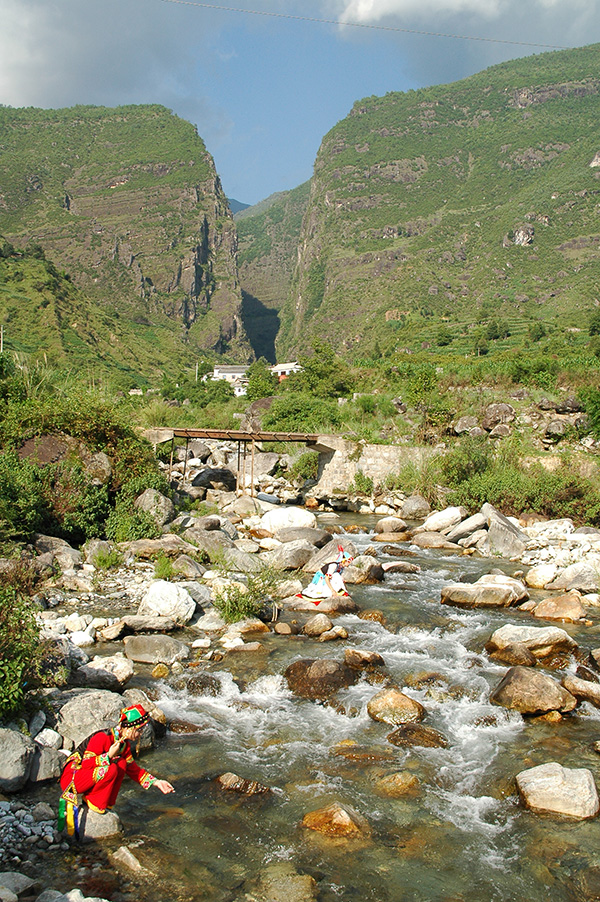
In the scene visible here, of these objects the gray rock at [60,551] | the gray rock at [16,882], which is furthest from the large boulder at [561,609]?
the gray rock at [16,882]

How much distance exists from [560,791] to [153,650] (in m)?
5.32

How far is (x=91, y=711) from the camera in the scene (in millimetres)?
6254

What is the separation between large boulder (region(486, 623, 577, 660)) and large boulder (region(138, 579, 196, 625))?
4.82 meters

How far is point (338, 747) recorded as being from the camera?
21.9ft

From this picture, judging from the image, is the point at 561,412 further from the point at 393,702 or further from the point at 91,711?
the point at 91,711

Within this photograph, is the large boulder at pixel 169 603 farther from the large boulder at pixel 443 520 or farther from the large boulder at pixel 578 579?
the large boulder at pixel 443 520

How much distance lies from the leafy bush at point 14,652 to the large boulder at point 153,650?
1.97m

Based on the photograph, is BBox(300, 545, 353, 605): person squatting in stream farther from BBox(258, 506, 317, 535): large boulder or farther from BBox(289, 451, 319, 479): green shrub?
BBox(289, 451, 319, 479): green shrub

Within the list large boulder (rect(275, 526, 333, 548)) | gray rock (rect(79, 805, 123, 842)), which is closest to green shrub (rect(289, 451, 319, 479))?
large boulder (rect(275, 526, 333, 548))

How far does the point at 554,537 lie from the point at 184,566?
10.6 metres

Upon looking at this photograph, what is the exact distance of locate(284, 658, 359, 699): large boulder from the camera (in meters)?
7.95

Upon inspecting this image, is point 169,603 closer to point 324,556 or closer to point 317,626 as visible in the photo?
point 317,626

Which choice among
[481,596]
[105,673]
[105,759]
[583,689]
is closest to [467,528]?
[481,596]

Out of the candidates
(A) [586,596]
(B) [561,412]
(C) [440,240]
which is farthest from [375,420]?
(C) [440,240]
